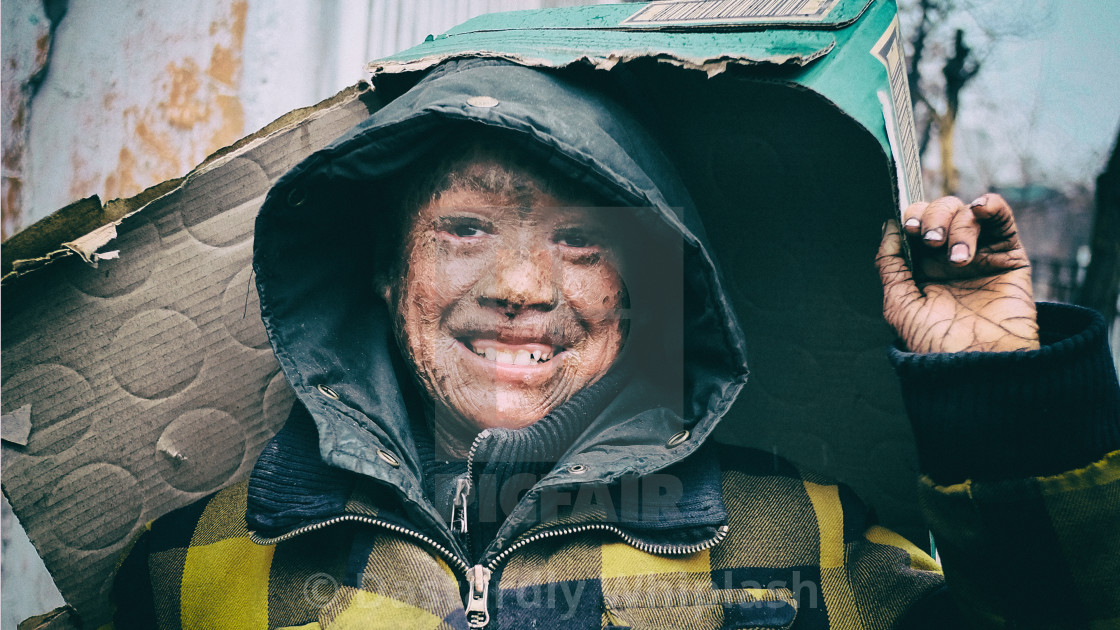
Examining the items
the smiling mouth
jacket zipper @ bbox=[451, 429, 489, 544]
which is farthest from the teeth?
jacket zipper @ bbox=[451, 429, 489, 544]

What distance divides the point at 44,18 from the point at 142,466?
3.10ft

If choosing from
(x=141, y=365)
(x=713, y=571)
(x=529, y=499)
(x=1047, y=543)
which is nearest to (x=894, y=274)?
(x=1047, y=543)

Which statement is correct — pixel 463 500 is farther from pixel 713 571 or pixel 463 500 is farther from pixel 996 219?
pixel 996 219

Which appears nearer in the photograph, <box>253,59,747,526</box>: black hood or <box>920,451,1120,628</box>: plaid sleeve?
<box>920,451,1120,628</box>: plaid sleeve

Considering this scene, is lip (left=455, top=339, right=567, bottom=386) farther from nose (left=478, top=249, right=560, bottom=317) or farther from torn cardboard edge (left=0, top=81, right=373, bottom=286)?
torn cardboard edge (left=0, top=81, right=373, bottom=286)

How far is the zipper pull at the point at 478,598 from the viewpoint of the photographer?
105 cm

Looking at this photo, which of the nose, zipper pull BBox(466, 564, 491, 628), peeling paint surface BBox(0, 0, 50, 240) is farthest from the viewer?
peeling paint surface BBox(0, 0, 50, 240)

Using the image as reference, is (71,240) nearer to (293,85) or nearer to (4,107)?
(4,107)

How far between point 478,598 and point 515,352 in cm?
38

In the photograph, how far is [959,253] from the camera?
39.0 inches

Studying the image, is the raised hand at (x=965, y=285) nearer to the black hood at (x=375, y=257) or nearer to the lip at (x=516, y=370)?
the black hood at (x=375, y=257)

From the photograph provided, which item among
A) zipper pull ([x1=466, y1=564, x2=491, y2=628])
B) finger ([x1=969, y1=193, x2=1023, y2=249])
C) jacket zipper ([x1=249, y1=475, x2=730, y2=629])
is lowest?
zipper pull ([x1=466, y1=564, x2=491, y2=628])

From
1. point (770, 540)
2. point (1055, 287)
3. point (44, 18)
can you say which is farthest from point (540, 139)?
point (1055, 287)

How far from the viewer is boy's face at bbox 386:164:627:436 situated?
117cm
